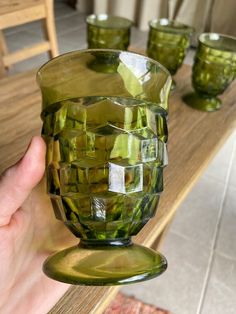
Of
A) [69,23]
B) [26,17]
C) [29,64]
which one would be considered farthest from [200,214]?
[69,23]

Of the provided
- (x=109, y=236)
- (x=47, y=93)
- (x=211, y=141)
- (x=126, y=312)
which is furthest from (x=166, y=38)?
(x=126, y=312)

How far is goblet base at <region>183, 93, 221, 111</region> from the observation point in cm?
77

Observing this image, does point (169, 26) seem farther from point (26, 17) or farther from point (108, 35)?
point (26, 17)

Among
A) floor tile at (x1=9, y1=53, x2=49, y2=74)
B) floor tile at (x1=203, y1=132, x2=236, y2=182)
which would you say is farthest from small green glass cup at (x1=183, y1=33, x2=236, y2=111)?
floor tile at (x1=9, y1=53, x2=49, y2=74)

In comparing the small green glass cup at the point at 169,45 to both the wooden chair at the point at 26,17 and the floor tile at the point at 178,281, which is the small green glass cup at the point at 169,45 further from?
the floor tile at the point at 178,281

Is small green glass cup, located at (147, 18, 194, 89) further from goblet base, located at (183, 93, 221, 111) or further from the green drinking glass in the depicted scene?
the green drinking glass

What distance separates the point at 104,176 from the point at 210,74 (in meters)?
0.50

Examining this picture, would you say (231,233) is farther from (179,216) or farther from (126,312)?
(126,312)

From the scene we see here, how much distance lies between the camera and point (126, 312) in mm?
929

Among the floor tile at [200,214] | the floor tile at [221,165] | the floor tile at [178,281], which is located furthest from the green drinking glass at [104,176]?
the floor tile at [221,165]

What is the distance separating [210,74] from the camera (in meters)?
0.77

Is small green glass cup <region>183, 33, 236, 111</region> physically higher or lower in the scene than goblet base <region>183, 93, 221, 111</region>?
higher

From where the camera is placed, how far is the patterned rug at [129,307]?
0.93m

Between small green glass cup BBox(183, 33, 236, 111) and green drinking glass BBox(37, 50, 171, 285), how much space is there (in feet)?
1.38
